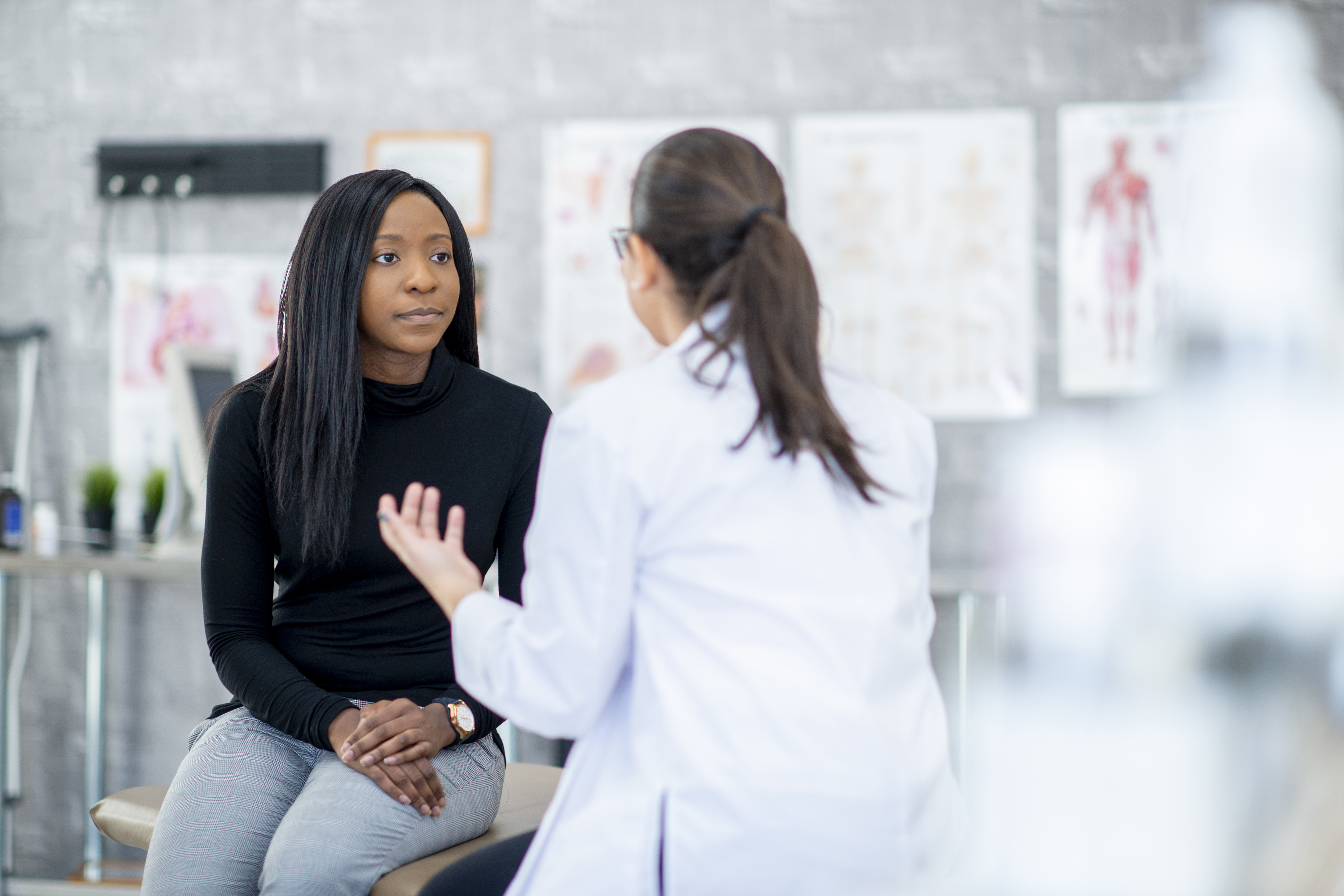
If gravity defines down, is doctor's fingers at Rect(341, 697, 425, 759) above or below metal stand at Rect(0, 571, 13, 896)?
above

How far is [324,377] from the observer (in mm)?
1387

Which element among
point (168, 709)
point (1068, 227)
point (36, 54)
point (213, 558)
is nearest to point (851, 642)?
point (213, 558)

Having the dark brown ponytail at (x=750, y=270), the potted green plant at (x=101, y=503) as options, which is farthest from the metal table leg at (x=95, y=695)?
the dark brown ponytail at (x=750, y=270)

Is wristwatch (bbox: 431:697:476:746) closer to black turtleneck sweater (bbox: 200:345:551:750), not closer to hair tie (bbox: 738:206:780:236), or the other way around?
black turtleneck sweater (bbox: 200:345:551:750)

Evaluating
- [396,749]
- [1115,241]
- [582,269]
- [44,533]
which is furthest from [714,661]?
[44,533]

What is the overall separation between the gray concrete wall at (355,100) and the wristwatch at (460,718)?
5.07 ft

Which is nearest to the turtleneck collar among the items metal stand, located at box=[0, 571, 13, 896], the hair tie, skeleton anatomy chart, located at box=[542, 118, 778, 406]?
the hair tie

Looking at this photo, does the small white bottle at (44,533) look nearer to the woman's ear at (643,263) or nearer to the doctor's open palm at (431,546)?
the doctor's open palm at (431,546)

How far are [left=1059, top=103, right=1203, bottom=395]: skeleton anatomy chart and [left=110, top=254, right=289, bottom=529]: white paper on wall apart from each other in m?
2.03

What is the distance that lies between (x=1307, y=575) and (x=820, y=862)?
7.76ft

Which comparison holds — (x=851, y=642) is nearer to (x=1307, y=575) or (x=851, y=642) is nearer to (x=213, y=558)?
(x=213, y=558)

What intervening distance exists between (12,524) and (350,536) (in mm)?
1678

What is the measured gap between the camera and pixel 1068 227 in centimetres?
269

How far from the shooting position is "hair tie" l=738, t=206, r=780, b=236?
2.95ft
